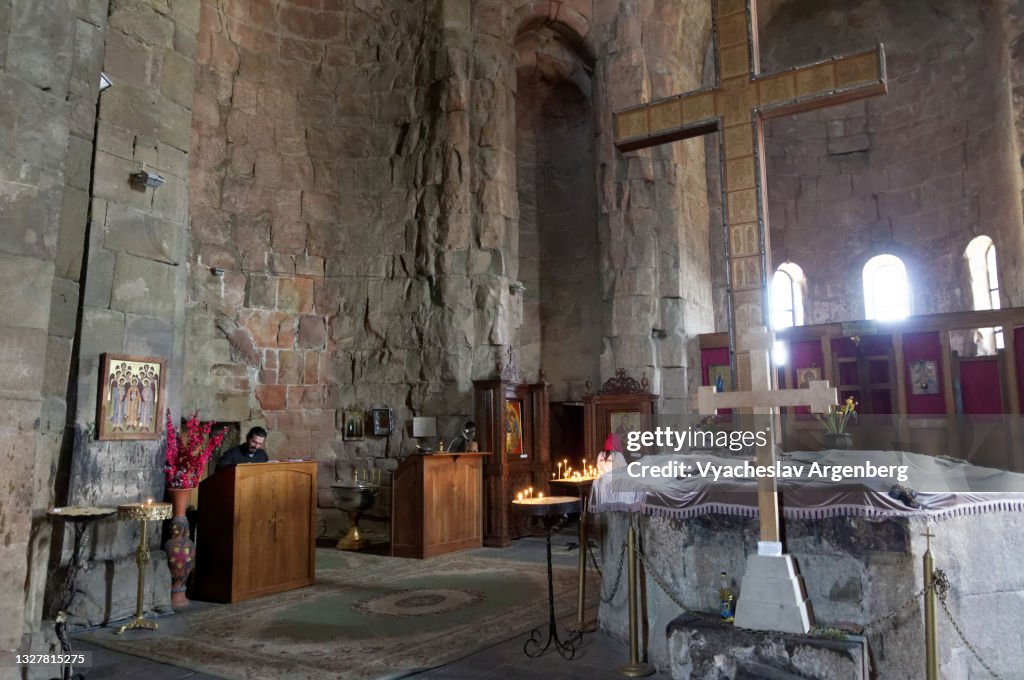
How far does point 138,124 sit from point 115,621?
4.54 m

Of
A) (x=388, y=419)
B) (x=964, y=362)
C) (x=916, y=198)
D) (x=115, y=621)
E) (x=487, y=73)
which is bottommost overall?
(x=115, y=621)

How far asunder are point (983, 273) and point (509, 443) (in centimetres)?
917

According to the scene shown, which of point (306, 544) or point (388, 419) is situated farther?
point (388, 419)

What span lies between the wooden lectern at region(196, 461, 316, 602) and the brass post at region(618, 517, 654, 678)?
395 centimetres

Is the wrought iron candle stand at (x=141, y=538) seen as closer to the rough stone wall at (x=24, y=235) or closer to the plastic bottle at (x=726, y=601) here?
the rough stone wall at (x=24, y=235)

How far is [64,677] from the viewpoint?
4.22m

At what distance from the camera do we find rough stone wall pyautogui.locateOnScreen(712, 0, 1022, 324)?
1281 cm

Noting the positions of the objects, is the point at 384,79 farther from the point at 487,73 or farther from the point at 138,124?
the point at 138,124

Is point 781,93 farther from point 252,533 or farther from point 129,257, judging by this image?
point 252,533

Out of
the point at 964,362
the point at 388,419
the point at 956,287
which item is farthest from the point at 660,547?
the point at 956,287

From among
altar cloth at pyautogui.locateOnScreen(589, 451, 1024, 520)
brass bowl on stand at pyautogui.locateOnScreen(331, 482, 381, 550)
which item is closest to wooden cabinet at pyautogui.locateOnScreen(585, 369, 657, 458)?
brass bowl on stand at pyautogui.locateOnScreen(331, 482, 381, 550)

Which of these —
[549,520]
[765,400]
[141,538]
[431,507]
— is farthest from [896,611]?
[431,507]

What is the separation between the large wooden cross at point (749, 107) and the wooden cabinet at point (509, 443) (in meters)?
5.47

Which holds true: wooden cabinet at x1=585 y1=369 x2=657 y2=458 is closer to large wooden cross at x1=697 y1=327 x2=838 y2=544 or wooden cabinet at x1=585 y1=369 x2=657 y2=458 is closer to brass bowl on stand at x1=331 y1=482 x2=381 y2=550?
brass bowl on stand at x1=331 y1=482 x2=381 y2=550
